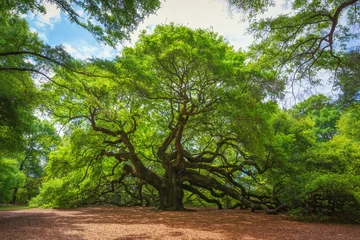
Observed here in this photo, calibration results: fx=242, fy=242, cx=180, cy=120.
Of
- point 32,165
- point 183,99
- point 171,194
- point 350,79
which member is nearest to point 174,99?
point 183,99

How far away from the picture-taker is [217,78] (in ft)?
30.6

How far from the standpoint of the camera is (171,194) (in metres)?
11.6

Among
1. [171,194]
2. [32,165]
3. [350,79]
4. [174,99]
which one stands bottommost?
[171,194]

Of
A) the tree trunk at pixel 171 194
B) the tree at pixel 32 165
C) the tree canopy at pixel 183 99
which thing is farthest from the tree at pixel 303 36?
the tree at pixel 32 165

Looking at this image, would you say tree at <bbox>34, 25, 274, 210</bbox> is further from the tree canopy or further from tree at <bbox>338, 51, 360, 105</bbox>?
tree at <bbox>338, 51, 360, 105</bbox>

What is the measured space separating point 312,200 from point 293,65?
15.1 ft

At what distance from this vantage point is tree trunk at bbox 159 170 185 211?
451 inches

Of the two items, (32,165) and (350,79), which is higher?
(32,165)

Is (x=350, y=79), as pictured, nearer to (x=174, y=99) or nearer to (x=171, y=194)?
(x=174, y=99)

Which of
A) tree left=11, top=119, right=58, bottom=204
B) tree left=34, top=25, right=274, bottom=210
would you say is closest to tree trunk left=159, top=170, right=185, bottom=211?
tree left=34, top=25, right=274, bottom=210

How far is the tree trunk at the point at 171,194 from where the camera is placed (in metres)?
11.4

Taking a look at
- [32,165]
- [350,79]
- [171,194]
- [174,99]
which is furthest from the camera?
[32,165]

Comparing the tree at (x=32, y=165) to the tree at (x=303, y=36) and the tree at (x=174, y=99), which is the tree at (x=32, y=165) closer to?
the tree at (x=174, y=99)

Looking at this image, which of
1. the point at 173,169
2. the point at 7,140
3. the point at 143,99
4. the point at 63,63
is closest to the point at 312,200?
the point at 173,169
